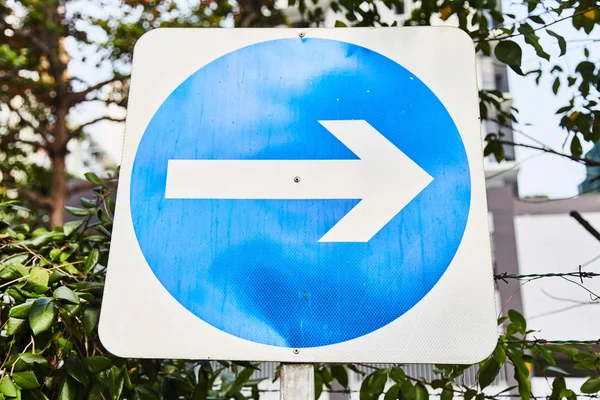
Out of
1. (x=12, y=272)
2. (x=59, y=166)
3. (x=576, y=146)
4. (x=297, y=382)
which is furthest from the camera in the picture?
(x=59, y=166)

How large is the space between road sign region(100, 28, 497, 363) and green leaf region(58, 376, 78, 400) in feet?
0.93

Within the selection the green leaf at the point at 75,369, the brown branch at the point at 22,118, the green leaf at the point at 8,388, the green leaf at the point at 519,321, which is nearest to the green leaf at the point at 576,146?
the green leaf at the point at 519,321

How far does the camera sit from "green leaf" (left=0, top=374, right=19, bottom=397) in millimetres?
881

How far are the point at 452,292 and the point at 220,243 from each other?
15.1 inches

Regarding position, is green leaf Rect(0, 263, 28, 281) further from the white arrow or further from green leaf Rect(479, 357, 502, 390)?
green leaf Rect(479, 357, 502, 390)

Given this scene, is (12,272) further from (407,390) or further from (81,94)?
(81,94)

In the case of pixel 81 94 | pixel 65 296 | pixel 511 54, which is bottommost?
pixel 65 296

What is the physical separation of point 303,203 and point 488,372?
651 mm

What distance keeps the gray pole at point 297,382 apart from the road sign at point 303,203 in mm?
19

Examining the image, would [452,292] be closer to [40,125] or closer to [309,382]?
[309,382]

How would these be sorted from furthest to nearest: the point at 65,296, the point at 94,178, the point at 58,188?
the point at 58,188
the point at 94,178
the point at 65,296

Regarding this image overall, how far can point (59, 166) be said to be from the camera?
607 centimetres

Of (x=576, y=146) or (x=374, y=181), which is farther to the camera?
(x=576, y=146)

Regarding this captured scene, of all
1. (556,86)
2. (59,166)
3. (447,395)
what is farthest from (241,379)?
(59,166)
